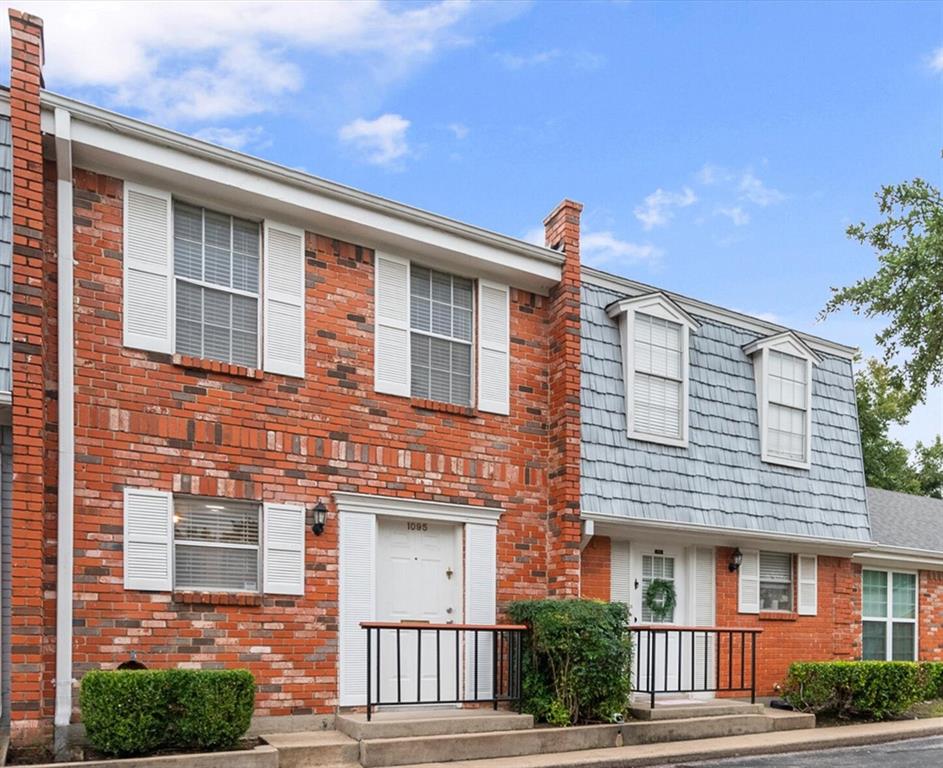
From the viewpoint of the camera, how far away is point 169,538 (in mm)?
8141

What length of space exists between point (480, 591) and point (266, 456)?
2795 millimetres

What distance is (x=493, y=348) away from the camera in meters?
10.5

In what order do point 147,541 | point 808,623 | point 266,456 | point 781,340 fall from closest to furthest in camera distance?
point 147,541
point 266,456
point 808,623
point 781,340

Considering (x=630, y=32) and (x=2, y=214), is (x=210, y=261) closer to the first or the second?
(x=2, y=214)

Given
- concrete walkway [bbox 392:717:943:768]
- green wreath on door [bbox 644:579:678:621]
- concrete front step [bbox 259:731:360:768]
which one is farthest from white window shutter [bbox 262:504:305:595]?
green wreath on door [bbox 644:579:678:621]

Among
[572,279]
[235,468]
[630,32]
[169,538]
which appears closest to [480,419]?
[572,279]

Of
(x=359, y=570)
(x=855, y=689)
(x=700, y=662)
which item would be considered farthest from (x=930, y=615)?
(x=359, y=570)

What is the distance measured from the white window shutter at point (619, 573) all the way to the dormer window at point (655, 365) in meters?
1.35

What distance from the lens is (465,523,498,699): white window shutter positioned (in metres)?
9.77

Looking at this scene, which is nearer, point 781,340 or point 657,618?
point 657,618

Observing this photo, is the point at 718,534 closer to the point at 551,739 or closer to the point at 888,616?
the point at 551,739

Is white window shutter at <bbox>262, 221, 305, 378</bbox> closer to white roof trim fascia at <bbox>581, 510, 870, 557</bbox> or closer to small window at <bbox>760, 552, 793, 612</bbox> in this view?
white roof trim fascia at <bbox>581, 510, 870, 557</bbox>

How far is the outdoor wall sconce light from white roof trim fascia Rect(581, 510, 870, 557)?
305 cm

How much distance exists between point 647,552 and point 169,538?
5.94 m
